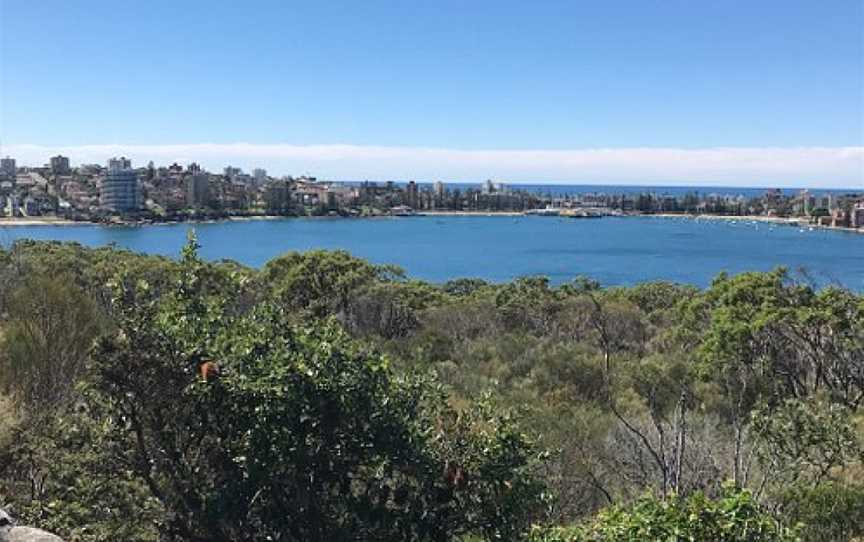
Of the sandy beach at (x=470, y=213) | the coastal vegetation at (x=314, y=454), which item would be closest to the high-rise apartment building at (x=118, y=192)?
the sandy beach at (x=470, y=213)

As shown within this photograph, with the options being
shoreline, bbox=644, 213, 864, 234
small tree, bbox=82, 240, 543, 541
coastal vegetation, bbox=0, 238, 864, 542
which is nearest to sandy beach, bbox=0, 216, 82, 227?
coastal vegetation, bbox=0, 238, 864, 542

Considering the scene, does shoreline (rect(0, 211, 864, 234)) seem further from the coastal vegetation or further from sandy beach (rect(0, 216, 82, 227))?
the coastal vegetation

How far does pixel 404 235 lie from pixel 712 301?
329 feet

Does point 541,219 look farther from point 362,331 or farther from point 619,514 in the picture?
point 619,514

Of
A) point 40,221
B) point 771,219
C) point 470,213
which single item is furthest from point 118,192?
point 771,219

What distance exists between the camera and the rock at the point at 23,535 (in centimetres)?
514

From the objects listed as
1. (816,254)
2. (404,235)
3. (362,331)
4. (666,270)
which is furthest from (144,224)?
(362,331)

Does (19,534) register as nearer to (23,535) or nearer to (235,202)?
(23,535)

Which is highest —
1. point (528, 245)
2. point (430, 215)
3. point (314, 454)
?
point (314, 454)

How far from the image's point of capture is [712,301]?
20.5 metres

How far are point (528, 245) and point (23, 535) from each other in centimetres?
10227

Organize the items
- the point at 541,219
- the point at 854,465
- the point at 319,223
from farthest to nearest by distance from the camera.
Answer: the point at 541,219 → the point at 319,223 → the point at 854,465

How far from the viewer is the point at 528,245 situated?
10625cm

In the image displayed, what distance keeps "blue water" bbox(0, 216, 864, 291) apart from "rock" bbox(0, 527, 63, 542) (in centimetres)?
5270
